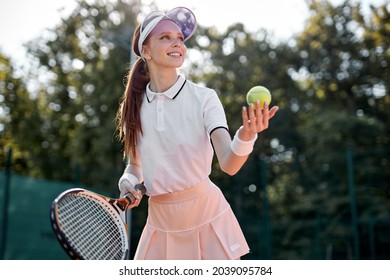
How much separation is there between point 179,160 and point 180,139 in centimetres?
8

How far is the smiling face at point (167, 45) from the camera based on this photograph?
8.29 ft

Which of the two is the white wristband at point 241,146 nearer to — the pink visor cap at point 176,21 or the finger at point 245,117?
the finger at point 245,117

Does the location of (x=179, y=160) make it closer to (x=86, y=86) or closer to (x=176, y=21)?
(x=176, y=21)

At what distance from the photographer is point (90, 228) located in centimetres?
248

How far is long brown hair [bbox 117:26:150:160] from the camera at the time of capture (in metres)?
2.59

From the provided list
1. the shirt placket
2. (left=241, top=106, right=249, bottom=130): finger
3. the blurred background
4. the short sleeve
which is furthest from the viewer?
the blurred background

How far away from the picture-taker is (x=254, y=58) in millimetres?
18625

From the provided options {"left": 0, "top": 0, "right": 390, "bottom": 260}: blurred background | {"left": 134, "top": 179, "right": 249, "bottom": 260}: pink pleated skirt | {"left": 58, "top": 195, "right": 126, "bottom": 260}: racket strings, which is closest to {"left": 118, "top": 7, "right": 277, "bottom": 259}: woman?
{"left": 134, "top": 179, "right": 249, "bottom": 260}: pink pleated skirt

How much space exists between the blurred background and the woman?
9.58 meters

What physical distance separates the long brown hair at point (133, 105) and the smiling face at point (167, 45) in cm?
15

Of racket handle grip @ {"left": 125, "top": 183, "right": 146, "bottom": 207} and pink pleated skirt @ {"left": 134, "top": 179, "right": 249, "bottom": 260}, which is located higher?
racket handle grip @ {"left": 125, "top": 183, "right": 146, "bottom": 207}

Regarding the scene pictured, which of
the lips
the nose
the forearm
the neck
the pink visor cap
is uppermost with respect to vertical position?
the pink visor cap

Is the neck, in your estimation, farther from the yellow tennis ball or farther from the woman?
the yellow tennis ball
